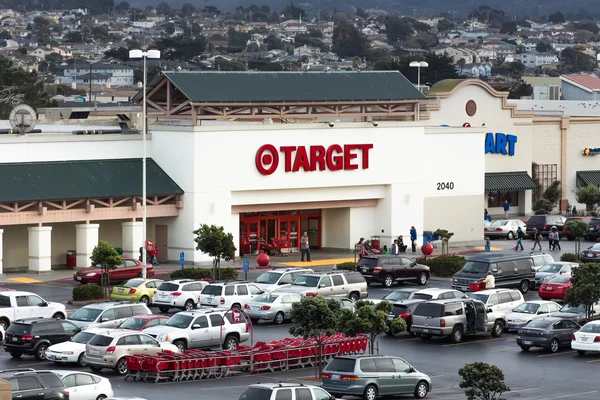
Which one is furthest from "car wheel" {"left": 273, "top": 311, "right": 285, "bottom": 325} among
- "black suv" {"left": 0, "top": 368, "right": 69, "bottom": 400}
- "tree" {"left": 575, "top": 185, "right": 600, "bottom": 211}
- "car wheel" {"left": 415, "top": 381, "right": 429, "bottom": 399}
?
"tree" {"left": 575, "top": 185, "right": 600, "bottom": 211}

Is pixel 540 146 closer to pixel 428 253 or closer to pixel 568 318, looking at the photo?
pixel 428 253

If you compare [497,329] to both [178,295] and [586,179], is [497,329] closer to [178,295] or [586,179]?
[178,295]

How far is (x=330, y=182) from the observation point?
73.0 metres

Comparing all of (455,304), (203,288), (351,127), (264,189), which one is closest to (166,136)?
(264,189)

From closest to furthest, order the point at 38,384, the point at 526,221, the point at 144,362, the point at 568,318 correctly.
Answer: the point at 38,384 < the point at 144,362 < the point at 568,318 < the point at 526,221

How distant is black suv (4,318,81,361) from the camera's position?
43.8 m

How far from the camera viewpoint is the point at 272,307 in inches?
2040

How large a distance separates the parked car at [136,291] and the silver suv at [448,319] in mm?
11331

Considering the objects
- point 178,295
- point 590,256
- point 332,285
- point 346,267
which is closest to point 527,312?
point 332,285

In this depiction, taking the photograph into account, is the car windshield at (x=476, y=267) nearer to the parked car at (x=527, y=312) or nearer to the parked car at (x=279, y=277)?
the parked car at (x=279, y=277)

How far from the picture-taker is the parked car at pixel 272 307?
51.8m

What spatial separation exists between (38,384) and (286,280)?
78.0ft

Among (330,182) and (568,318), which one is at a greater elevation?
(330,182)

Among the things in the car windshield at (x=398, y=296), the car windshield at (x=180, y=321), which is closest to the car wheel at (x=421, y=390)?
the car windshield at (x=180, y=321)
